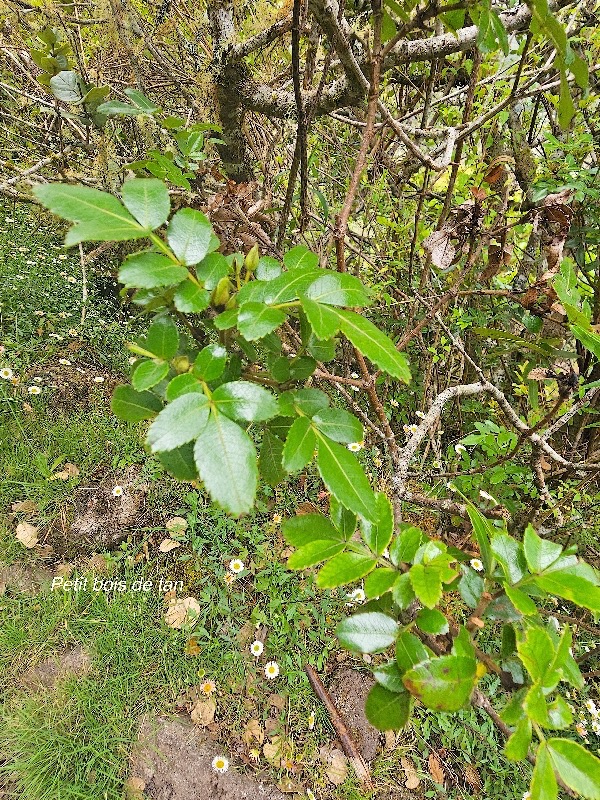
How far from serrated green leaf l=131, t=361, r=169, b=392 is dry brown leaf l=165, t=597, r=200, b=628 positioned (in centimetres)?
168

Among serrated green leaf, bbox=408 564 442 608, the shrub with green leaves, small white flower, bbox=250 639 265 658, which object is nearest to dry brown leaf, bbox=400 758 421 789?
small white flower, bbox=250 639 265 658

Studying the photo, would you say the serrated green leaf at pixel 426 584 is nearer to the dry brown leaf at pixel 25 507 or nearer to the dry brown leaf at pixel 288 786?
the dry brown leaf at pixel 288 786

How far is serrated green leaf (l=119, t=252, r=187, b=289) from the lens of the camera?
58 cm

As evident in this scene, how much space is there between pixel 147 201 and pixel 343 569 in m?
0.57

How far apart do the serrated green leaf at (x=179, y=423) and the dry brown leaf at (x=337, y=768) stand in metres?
1.82

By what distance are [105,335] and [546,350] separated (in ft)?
8.54

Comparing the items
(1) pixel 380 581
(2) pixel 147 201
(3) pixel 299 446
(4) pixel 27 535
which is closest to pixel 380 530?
(1) pixel 380 581

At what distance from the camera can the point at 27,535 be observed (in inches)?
85.9

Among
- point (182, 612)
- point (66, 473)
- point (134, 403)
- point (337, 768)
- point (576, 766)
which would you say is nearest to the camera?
point (576, 766)

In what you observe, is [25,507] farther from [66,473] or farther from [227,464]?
[227,464]

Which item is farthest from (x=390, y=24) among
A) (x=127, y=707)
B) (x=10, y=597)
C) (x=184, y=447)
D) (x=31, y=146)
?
(x=31, y=146)

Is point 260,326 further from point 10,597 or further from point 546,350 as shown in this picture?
point 10,597

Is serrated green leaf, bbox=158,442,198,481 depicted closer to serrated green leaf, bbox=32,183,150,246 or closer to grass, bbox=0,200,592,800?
serrated green leaf, bbox=32,183,150,246

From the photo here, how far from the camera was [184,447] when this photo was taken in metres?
0.70
